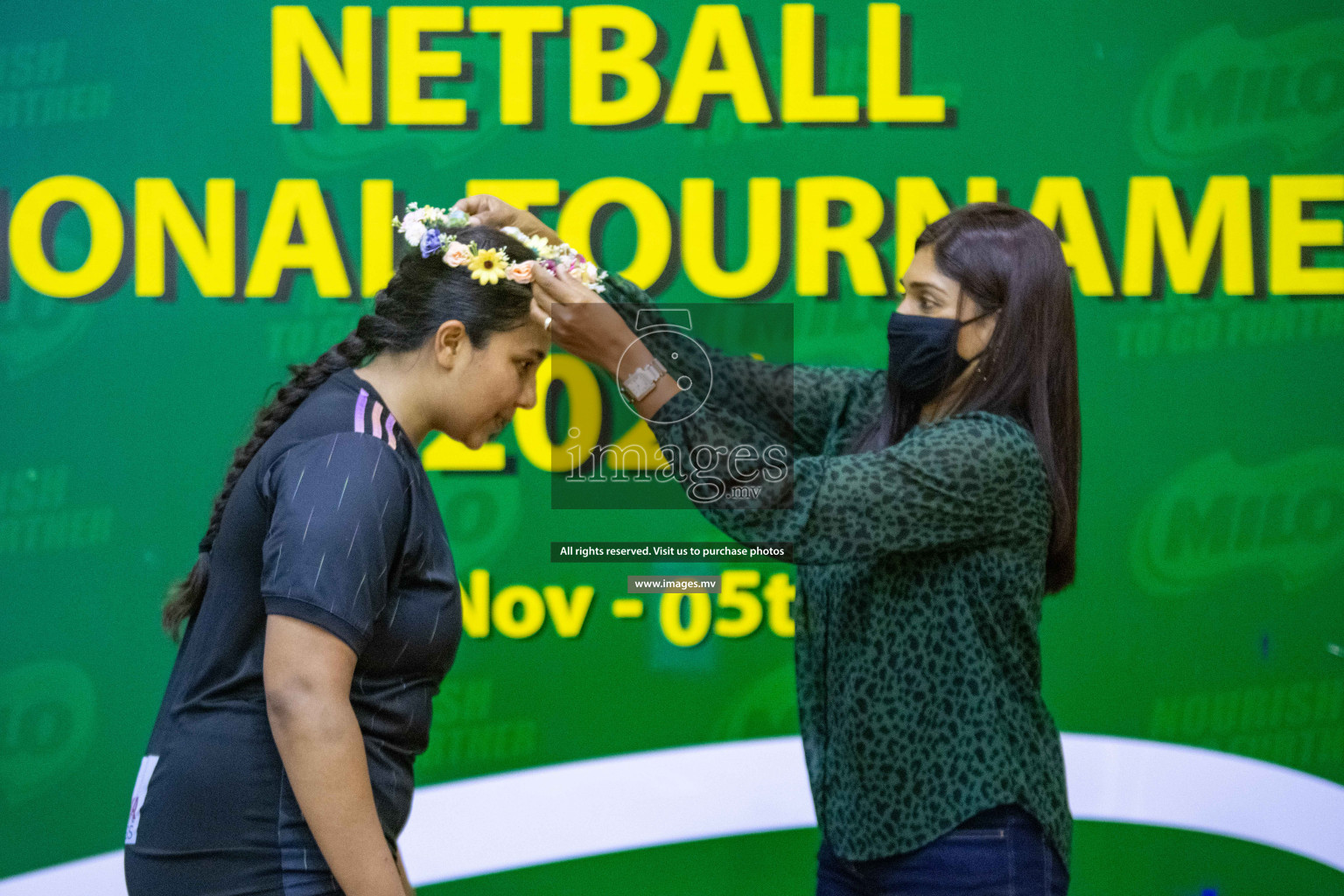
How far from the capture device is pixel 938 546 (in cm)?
171

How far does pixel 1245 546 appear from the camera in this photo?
2809 millimetres

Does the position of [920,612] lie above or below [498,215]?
below

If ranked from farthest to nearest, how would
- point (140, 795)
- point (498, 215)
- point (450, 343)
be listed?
point (498, 215) < point (450, 343) < point (140, 795)

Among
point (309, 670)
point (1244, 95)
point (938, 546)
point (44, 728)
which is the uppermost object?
point (1244, 95)

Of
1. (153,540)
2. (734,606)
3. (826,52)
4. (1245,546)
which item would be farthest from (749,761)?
(826,52)

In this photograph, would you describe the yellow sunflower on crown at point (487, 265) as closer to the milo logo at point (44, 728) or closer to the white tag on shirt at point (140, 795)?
the white tag on shirt at point (140, 795)

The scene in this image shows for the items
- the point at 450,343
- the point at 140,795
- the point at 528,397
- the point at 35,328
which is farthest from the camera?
the point at 35,328

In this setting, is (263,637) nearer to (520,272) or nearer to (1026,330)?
(520,272)

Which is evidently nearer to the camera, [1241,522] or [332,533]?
[332,533]

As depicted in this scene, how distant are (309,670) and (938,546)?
0.91 metres

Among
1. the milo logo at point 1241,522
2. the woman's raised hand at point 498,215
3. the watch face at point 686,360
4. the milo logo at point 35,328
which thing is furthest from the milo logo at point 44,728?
the milo logo at point 1241,522

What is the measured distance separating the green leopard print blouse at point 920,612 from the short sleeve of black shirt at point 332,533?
0.45 meters

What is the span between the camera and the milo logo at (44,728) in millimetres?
2777

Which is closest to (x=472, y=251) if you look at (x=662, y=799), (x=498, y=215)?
(x=498, y=215)
